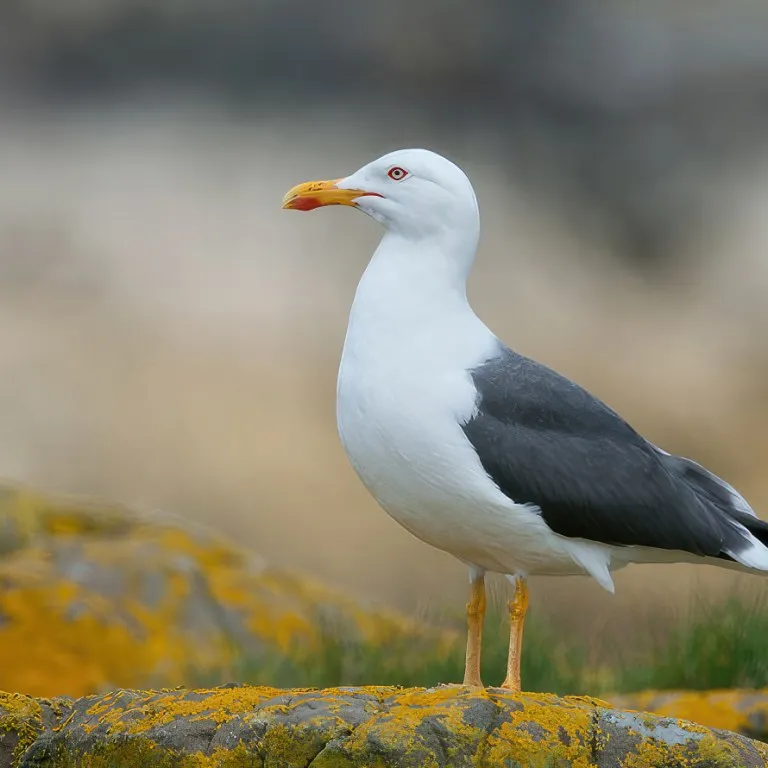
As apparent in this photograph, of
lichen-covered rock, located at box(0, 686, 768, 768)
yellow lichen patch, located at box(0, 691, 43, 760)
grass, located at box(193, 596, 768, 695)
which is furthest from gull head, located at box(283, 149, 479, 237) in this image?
yellow lichen patch, located at box(0, 691, 43, 760)

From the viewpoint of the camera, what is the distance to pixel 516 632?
16.4ft

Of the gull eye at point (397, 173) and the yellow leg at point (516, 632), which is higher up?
the gull eye at point (397, 173)

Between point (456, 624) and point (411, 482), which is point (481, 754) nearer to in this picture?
point (411, 482)

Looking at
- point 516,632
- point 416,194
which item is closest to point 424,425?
point 516,632

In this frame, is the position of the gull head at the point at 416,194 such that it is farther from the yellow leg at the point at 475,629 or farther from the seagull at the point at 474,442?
the yellow leg at the point at 475,629

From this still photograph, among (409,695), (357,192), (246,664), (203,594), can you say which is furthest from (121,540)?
(409,695)

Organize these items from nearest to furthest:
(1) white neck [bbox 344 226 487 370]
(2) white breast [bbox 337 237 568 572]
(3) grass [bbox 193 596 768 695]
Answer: (2) white breast [bbox 337 237 568 572]
(1) white neck [bbox 344 226 487 370]
(3) grass [bbox 193 596 768 695]

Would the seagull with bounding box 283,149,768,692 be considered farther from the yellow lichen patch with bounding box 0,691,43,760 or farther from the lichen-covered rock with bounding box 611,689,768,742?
the yellow lichen patch with bounding box 0,691,43,760

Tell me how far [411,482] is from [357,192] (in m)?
1.13

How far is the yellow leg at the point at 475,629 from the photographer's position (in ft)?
16.9

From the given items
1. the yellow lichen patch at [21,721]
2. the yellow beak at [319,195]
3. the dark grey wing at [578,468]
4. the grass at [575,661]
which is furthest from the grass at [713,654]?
the yellow lichen patch at [21,721]

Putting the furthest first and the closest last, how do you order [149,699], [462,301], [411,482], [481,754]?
1. [462,301]
2. [411,482]
3. [149,699]
4. [481,754]

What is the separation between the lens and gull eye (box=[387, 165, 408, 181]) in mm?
5273

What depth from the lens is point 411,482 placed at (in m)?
4.87
